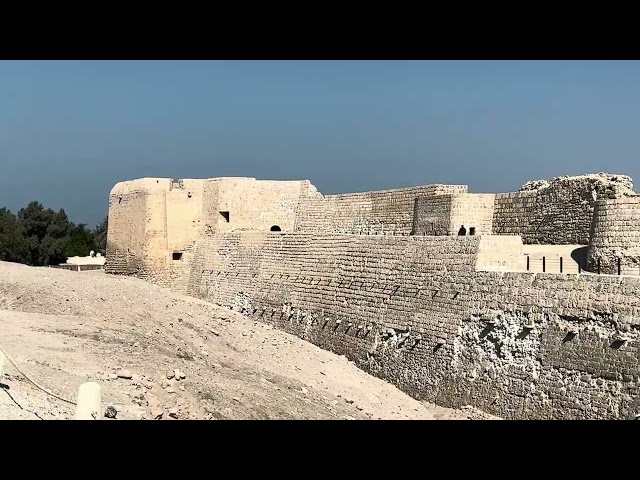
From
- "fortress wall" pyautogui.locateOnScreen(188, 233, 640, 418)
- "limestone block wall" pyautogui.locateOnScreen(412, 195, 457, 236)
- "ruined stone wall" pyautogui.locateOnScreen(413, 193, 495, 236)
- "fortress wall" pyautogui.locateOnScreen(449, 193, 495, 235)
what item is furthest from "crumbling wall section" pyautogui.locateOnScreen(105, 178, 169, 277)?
"fortress wall" pyautogui.locateOnScreen(449, 193, 495, 235)

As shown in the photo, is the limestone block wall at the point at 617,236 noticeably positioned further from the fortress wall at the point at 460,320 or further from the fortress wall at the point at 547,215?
the fortress wall at the point at 547,215

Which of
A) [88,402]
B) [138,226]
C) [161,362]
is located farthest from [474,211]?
[88,402]

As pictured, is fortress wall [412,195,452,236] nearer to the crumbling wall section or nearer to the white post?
the crumbling wall section

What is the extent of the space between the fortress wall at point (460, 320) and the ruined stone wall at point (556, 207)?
2.94 metres

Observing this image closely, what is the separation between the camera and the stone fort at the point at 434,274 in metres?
10.8

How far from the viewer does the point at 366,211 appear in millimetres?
21516

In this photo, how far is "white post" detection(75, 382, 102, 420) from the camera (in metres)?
7.26

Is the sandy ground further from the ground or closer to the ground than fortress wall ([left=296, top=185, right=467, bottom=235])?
closer to the ground

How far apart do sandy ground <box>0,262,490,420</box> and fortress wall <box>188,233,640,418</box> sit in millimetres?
490

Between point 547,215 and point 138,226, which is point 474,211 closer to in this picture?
point 547,215
